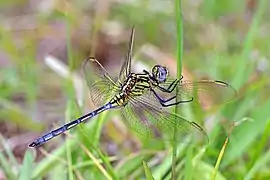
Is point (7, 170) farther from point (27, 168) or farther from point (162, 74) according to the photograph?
point (162, 74)

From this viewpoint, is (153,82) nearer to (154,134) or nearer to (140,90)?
(140,90)

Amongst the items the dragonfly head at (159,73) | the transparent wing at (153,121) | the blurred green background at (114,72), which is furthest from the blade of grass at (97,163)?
the dragonfly head at (159,73)

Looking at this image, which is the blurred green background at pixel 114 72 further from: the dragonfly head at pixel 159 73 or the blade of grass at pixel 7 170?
the dragonfly head at pixel 159 73

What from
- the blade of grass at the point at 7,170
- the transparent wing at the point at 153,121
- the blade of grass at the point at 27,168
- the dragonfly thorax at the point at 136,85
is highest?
the dragonfly thorax at the point at 136,85

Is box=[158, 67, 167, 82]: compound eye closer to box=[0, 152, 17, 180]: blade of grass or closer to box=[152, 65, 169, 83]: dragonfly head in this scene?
box=[152, 65, 169, 83]: dragonfly head

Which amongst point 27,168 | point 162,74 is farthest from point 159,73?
point 27,168

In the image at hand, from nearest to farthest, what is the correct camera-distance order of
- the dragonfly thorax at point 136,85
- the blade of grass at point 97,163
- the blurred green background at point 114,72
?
the blade of grass at point 97,163
the blurred green background at point 114,72
the dragonfly thorax at point 136,85
